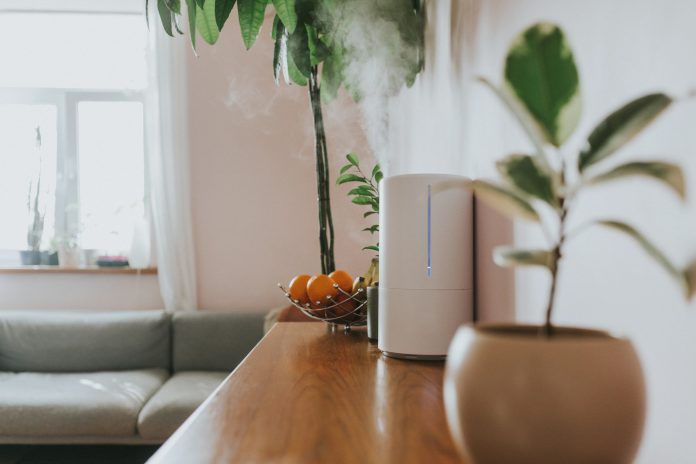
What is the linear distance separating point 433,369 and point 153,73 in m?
3.40

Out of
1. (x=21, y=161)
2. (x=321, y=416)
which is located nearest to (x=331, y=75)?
(x=321, y=416)

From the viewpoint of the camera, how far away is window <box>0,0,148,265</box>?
408 centimetres

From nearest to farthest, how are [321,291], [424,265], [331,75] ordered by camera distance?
[424,265] → [321,291] → [331,75]

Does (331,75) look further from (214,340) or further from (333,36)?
(214,340)

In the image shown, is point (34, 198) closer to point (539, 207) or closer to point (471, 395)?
point (539, 207)

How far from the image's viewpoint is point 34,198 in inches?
160

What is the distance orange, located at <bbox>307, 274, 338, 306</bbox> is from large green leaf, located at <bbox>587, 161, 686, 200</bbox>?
1.14 m

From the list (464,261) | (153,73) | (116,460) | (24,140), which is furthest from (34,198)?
(464,261)

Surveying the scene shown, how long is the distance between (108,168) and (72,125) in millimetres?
374

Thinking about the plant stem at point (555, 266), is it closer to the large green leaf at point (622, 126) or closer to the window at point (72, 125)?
the large green leaf at point (622, 126)

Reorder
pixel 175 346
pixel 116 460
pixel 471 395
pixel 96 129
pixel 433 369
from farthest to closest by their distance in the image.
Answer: pixel 96 129 < pixel 175 346 < pixel 116 460 < pixel 433 369 < pixel 471 395

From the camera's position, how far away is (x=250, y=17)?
1610 mm

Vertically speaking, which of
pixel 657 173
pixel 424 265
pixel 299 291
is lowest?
pixel 299 291

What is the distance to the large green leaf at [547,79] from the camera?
441 millimetres
